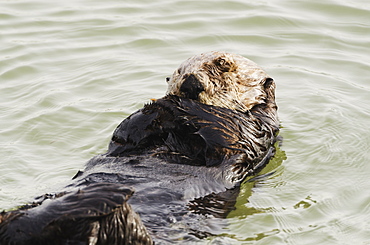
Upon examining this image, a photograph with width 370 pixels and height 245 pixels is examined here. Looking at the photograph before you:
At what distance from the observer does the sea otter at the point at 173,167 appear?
292 cm

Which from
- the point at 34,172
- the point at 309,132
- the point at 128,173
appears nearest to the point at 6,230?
the point at 128,173

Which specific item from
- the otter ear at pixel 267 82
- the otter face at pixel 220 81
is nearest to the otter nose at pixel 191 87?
the otter face at pixel 220 81

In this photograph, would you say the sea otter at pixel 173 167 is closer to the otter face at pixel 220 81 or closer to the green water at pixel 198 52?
the otter face at pixel 220 81

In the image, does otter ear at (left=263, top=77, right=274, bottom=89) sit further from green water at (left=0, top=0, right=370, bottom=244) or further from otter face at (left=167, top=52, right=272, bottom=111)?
green water at (left=0, top=0, right=370, bottom=244)

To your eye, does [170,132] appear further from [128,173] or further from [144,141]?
[128,173]

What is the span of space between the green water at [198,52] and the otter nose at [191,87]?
77cm

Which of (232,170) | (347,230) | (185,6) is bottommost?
(347,230)

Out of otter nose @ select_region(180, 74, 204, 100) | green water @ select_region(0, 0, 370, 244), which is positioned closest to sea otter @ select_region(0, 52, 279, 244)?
otter nose @ select_region(180, 74, 204, 100)

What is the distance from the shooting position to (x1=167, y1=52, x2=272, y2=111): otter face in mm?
4418

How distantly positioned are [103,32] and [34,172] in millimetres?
3447

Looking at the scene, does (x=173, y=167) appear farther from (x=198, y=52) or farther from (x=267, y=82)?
(x=198, y=52)

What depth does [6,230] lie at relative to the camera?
2.90 meters

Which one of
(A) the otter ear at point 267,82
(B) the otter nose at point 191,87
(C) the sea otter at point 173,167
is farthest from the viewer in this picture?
(A) the otter ear at point 267,82

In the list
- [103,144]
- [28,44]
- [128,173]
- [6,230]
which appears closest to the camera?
[6,230]
